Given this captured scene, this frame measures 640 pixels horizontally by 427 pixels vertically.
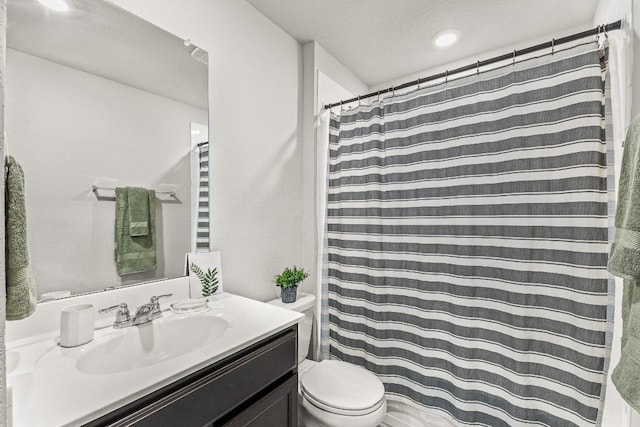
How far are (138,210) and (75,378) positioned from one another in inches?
26.2

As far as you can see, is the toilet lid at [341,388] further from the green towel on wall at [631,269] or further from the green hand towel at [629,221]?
the green hand towel at [629,221]

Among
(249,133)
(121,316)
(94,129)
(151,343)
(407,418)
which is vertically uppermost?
(249,133)

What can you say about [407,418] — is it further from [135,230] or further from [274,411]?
[135,230]

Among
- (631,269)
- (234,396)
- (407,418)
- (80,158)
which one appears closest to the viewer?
(631,269)

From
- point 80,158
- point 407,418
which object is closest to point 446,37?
point 80,158

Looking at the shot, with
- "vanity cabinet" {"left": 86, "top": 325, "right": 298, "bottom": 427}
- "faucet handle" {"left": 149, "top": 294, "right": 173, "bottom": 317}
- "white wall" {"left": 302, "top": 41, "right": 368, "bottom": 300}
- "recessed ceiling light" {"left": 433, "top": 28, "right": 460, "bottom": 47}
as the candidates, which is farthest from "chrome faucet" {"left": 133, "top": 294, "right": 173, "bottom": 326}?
"recessed ceiling light" {"left": 433, "top": 28, "right": 460, "bottom": 47}

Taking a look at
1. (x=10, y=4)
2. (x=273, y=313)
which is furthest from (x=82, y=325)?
(x=10, y=4)

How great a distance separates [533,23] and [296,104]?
1.57 metres

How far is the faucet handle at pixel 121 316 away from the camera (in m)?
1.06

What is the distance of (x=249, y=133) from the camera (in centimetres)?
167

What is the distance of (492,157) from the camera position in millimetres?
1364

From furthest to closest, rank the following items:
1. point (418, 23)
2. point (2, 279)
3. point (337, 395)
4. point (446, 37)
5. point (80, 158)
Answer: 1. point (446, 37)
2. point (418, 23)
3. point (337, 395)
4. point (80, 158)
5. point (2, 279)

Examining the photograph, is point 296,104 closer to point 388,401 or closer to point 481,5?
point 481,5

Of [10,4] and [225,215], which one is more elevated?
[10,4]
